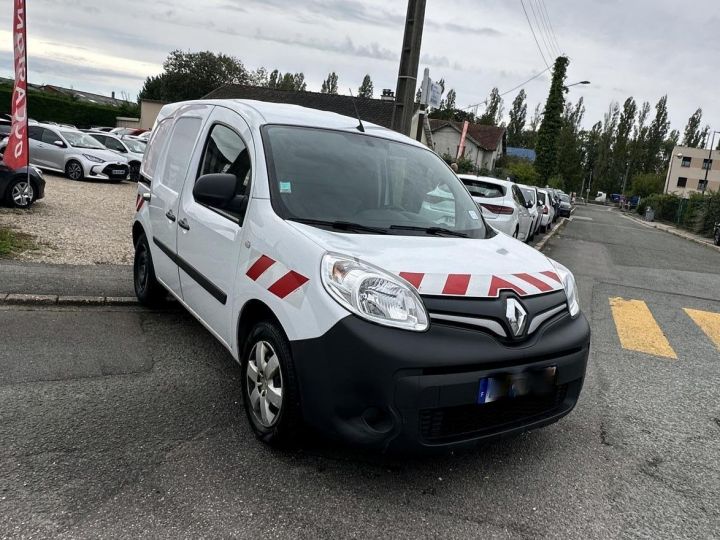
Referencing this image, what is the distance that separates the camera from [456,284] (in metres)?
2.79

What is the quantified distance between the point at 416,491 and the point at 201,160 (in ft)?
9.08

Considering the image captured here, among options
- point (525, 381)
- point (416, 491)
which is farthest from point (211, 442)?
point (525, 381)

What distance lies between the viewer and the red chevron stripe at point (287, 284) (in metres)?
2.83

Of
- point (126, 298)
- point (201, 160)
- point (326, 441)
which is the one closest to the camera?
point (326, 441)

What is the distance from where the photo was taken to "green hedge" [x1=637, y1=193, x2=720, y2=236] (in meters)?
28.2

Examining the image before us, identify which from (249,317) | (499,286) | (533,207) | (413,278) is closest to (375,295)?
(413,278)

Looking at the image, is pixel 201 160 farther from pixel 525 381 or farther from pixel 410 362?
pixel 525 381

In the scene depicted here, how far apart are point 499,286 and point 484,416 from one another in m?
0.65

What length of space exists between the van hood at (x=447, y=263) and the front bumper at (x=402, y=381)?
9.9 inches

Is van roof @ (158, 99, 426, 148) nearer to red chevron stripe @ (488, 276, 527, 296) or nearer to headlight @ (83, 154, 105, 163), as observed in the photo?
red chevron stripe @ (488, 276, 527, 296)

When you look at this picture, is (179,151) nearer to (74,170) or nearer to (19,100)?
(19,100)

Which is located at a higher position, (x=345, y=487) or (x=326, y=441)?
(x=326, y=441)

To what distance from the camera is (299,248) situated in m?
2.91

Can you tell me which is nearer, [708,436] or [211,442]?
[211,442]
